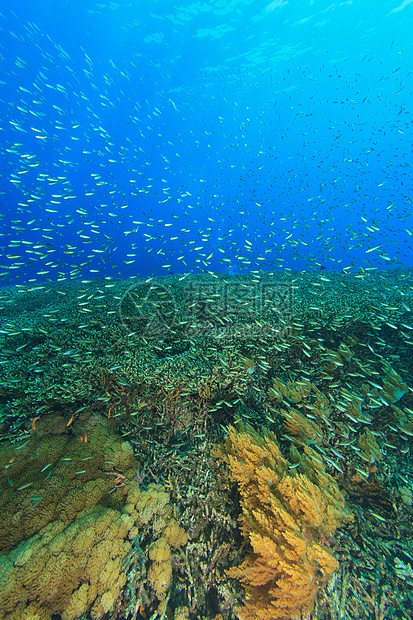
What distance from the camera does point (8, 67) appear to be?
34.2 meters

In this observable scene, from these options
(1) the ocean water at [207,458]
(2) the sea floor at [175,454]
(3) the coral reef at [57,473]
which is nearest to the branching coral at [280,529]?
(1) the ocean water at [207,458]

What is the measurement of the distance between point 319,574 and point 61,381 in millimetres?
5561

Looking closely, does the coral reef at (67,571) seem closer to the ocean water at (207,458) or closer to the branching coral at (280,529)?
the ocean water at (207,458)

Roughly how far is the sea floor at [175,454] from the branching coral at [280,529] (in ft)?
1.20

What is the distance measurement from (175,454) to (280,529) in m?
2.06

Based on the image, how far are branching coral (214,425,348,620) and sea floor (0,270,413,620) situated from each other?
0.37 m

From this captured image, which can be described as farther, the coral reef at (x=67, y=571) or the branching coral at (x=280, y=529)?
the branching coral at (x=280, y=529)

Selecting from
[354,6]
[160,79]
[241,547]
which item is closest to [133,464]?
[241,547]

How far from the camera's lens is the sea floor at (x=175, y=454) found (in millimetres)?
2908

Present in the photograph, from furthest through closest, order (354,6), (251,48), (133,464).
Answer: (251,48)
(354,6)
(133,464)

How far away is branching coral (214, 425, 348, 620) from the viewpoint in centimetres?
277

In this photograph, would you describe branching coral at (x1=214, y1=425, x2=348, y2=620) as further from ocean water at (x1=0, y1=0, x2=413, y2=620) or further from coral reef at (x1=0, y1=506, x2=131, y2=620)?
coral reef at (x1=0, y1=506, x2=131, y2=620)

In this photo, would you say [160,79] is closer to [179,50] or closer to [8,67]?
[179,50]

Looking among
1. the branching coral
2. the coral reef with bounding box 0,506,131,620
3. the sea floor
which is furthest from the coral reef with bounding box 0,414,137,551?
the branching coral
